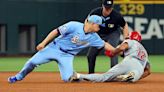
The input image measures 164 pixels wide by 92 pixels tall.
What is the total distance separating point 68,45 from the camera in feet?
38.6

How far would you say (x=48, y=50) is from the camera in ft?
38.7

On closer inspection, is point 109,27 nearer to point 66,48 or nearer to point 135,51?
point 135,51

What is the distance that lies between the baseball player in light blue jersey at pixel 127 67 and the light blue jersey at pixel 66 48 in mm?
273

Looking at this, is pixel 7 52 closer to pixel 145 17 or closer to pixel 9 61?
pixel 9 61

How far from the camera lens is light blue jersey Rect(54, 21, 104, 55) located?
38.1 ft

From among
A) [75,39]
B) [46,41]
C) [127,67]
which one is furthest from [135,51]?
[46,41]

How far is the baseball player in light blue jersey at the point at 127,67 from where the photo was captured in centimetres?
1194

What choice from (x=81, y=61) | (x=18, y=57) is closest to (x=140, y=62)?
(x=81, y=61)

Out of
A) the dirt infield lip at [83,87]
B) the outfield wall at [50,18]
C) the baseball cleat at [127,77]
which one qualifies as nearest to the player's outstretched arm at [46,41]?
the dirt infield lip at [83,87]

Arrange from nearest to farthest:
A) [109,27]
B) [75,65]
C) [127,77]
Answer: [127,77] → [109,27] → [75,65]

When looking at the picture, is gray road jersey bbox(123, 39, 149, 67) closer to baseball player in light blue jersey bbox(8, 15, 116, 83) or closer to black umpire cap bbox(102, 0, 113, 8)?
baseball player in light blue jersey bbox(8, 15, 116, 83)

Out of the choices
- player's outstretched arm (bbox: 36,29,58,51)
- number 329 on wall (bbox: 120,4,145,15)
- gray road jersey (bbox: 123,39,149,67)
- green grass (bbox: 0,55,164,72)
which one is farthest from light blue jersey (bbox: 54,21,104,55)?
number 329 on wall (bbox: 120,4,145,15)

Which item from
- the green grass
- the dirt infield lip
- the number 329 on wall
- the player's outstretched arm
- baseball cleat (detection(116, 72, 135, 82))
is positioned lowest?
the dirt infield lip

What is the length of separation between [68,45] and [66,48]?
69mm
